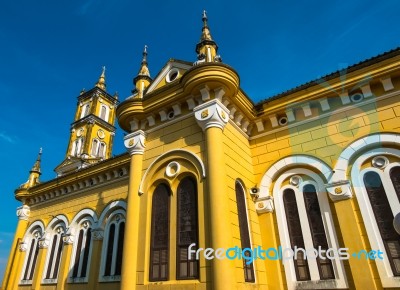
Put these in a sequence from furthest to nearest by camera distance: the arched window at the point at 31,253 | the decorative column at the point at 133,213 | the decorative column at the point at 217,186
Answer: the arched window at the point at 31,253 → the decorative column at the point at 133,213 → the decorative column at the point at 217,186

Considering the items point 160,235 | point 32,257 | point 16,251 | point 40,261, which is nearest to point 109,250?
point 40,261

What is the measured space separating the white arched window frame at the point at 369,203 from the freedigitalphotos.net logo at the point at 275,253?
230 millimetres

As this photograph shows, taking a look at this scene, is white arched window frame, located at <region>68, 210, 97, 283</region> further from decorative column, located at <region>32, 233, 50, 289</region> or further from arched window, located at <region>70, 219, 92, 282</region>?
decorative column, located at <region>32, 233, 50, 289</region>

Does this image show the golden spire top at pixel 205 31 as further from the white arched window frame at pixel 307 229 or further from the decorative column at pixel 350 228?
the decorative column at pixel 350 228

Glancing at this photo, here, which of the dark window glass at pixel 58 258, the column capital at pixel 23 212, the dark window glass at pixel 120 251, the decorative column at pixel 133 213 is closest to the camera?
→ the decorative column at pixel 133 213

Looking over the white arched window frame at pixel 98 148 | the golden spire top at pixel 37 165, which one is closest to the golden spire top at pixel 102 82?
the white arched window frame at pixel 98 148

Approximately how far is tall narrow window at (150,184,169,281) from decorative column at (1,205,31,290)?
42.3ft

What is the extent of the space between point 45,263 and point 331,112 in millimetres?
15559

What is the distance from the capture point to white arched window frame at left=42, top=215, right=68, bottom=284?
14.6 m

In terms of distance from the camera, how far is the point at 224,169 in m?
7.52

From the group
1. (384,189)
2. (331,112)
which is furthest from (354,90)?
(384,189)

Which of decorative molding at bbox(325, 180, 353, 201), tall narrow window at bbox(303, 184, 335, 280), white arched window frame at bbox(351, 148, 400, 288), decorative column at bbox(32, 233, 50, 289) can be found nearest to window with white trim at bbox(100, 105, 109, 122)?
decorative column at bbox(32, 233, 50, 289)

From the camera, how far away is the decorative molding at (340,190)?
7496 millimetres

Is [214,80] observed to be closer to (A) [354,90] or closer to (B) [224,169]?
(B) [224,169]
